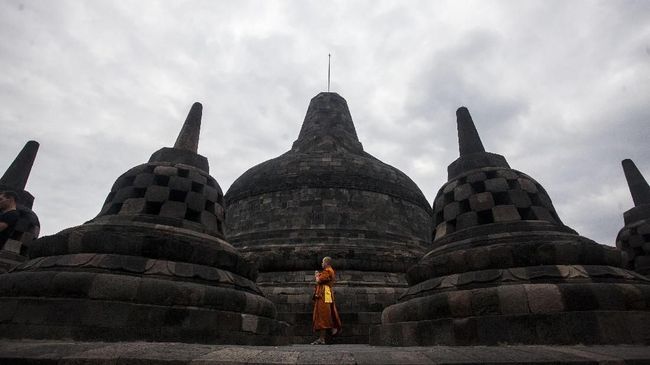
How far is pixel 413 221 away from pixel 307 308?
288 inches

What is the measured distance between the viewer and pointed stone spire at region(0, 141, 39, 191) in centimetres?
1237

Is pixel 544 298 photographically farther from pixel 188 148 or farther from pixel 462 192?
pixel 188 148

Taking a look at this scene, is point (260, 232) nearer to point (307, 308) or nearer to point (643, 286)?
point (307, 308)

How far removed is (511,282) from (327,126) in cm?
1478

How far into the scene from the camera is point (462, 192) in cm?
723

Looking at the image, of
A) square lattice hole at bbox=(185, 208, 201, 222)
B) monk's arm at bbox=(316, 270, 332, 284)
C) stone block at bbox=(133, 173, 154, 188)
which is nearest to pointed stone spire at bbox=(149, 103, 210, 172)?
stone block at bbox=(133, 173, 154, 188)

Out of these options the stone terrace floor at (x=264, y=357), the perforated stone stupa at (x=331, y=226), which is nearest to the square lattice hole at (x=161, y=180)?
the stone terrace floor at (x=264, y=357)

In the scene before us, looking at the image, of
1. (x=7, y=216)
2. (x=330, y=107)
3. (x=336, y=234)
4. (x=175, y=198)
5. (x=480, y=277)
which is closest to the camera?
(x=480, y=277)

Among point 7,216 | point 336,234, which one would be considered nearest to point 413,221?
point 336,234

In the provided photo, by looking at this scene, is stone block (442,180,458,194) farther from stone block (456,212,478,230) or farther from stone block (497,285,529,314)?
stone block (497,285,529,314)

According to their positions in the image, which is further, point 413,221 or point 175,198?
point 413,221

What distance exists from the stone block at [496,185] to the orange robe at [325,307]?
374 centimetres

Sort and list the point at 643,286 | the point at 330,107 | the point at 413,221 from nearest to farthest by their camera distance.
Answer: the point at 643,286
the point at 413,221
the point at 330,107

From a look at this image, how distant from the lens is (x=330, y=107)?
20.0 meters
